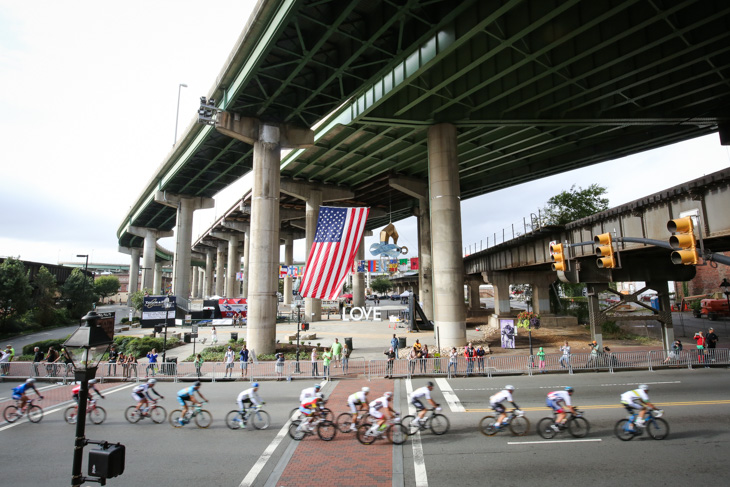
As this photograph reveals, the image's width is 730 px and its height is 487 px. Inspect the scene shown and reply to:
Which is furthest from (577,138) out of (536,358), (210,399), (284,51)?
(210,399)

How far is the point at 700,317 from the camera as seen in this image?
50.4 metres

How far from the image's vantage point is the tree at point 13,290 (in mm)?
41094

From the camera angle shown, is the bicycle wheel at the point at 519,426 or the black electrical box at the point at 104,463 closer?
the black electrical box at the point at 104,463

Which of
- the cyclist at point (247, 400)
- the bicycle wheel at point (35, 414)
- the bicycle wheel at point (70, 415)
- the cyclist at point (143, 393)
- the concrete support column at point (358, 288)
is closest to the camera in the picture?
the cyclist at point (247, 400)

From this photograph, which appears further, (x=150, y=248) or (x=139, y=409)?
(x=150, y=248)

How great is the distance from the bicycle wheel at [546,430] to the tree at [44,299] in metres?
60.4

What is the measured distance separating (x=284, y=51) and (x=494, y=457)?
21.7 meters

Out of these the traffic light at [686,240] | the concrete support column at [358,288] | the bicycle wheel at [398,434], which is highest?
the concrete support column at [358,288]

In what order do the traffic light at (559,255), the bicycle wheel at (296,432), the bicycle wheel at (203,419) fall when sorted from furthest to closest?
the traffic light at (559,255) → the bicycle wheel at (203,419) → the bicycle wheel at (296,432)

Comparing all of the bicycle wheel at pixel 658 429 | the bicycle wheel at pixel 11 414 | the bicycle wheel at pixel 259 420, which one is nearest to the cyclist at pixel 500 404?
the bicycle wheel at pixel 658 429

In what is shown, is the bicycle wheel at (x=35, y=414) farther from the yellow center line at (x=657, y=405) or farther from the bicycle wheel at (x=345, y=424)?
the yellow center line at (x=657, y=405)

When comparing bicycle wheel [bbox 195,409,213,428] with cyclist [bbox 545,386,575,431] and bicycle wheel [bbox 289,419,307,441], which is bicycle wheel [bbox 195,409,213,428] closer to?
A: bicycle wheel [bbox 289,419,307,441]

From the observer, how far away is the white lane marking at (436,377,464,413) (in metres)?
14.2

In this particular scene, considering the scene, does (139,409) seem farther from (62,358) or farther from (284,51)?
(284,51)
